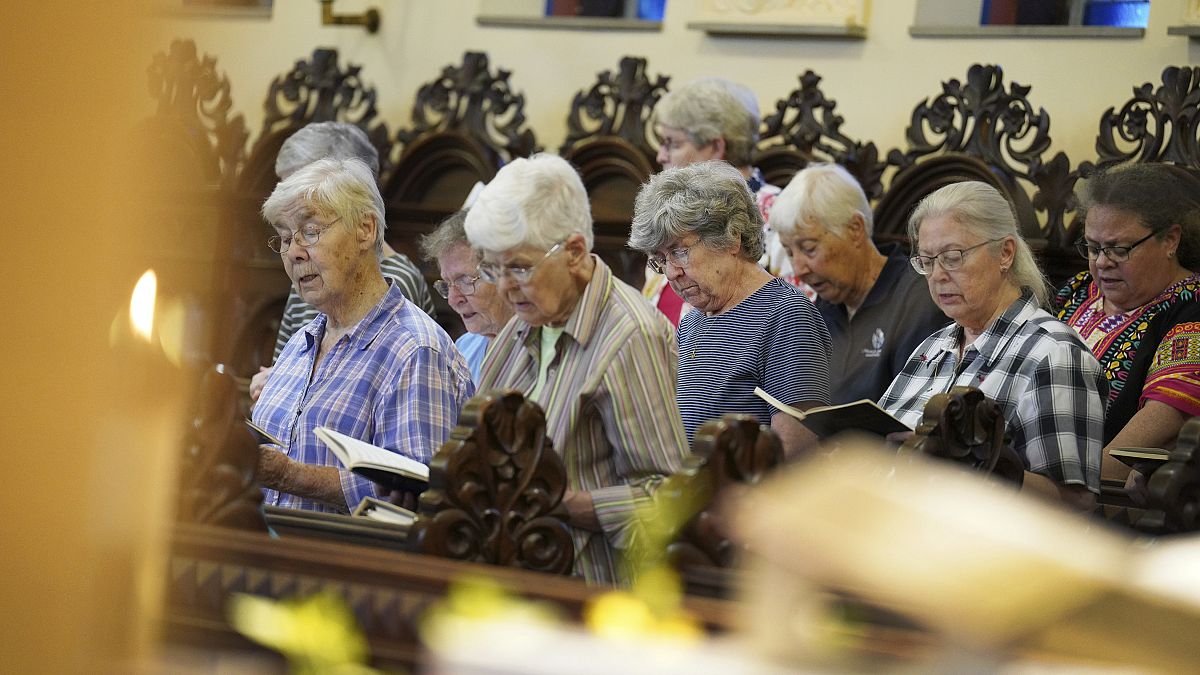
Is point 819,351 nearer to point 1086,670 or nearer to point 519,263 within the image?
point 519,263

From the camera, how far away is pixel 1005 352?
3.69m

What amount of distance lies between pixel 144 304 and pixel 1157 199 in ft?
14.5

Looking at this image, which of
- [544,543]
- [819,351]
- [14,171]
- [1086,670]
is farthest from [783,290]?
[14,171]

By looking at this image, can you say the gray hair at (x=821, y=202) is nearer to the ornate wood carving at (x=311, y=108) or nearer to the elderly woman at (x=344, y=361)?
the elderly woman at (x=344, y=361)

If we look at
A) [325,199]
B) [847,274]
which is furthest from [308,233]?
[847,274]

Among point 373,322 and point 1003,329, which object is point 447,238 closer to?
point 373,322

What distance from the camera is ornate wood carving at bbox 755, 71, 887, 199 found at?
19.6 feet

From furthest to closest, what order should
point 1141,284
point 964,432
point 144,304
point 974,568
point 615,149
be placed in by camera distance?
point 615,149
point 1141,284
point 964,432
point 974,568
point 144,304

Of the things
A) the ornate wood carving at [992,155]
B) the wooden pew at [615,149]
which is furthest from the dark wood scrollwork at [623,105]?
the ornate wood carving at [992,155]

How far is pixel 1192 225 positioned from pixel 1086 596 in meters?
4.04

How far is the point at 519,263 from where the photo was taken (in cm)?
325

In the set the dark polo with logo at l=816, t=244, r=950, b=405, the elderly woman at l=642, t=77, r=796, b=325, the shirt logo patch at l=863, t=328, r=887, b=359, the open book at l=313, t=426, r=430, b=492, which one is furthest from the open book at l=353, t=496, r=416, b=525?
the elderly woman at l=642, t=77, r=796, b=325

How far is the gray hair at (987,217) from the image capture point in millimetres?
3938

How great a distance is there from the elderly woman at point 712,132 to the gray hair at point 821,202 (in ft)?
1.13
